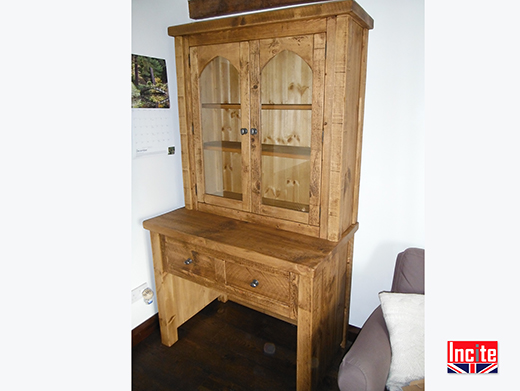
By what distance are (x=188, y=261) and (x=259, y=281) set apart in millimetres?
421

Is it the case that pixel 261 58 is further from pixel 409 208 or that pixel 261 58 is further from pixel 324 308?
pixel 324 308

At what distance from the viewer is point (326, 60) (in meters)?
1.38

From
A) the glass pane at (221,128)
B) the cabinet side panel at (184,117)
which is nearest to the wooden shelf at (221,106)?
the glass pane at (221,128)

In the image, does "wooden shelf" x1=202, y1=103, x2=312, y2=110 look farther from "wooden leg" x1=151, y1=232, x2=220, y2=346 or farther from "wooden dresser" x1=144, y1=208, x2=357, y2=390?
"wooden leg" x1=151, y1=232, x2=220, y2=346

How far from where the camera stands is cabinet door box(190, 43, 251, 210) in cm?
164

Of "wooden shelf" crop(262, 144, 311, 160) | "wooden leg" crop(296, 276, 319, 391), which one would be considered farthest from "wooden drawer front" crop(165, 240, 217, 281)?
"wooden shelf" crop(262, 144, 311, 160)

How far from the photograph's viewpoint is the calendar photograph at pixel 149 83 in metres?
1.75

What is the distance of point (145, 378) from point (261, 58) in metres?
1.70

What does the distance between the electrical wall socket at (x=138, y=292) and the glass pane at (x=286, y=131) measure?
920 millimetres

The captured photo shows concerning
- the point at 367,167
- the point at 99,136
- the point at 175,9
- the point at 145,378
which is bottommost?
the point at 145,378

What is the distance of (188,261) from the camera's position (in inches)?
67.6

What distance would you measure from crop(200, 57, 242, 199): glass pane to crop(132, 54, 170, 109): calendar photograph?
0.27 metres

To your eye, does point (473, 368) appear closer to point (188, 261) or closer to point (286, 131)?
point (286, 131)

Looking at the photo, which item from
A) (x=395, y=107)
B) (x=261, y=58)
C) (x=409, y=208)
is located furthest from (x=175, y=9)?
(x=409, y=208)
